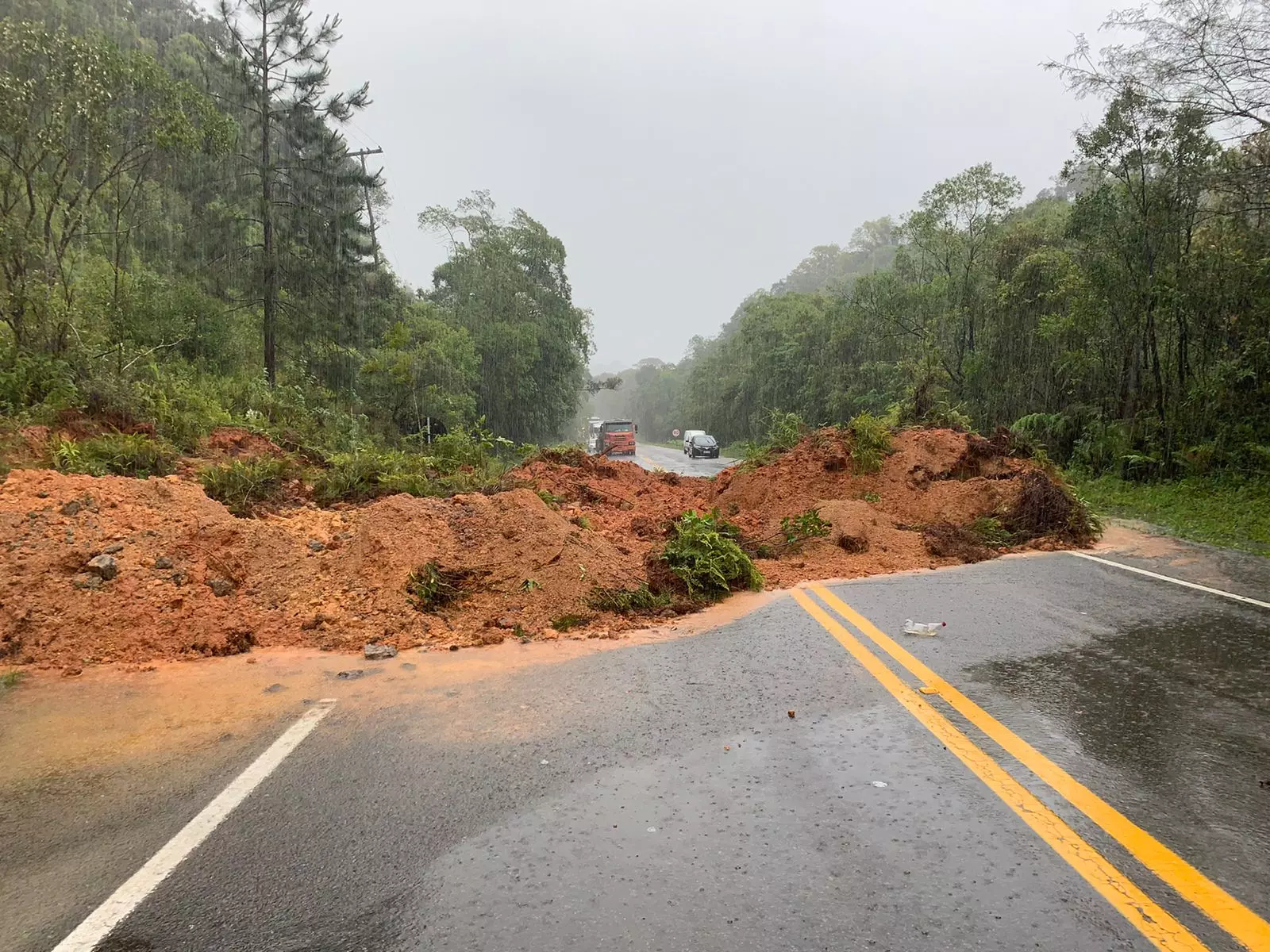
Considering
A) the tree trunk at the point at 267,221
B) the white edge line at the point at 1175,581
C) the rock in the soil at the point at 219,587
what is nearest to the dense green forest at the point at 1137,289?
the white edge line at the point at 1175,581

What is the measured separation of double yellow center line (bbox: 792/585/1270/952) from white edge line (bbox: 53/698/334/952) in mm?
3339

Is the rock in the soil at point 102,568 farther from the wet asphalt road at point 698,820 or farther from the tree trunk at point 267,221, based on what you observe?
the tree trunk at point 267,221

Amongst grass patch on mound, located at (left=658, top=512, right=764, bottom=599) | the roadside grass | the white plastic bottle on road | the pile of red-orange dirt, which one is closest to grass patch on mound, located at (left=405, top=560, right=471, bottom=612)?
the pile of red-orange dirt

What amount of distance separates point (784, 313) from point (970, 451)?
1871 inches

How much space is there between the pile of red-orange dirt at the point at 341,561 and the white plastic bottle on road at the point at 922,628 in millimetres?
1869

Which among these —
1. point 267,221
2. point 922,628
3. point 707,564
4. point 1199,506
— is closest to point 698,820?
point 922,628

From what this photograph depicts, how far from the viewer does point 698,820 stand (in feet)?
10.4

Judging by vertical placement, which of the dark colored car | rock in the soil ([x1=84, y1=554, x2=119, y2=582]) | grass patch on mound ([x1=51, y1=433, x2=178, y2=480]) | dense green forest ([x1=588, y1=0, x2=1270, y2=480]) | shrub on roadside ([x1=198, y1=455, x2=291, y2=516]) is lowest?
the dark colored car

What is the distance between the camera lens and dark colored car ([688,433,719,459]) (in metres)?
48.9

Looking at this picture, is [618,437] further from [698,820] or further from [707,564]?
[698,820]

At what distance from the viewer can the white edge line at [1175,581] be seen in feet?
22.9

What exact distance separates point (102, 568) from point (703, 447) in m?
43.7

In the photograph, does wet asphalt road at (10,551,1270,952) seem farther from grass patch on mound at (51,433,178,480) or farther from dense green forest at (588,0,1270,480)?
dense green forest at (588,0,1270,480)

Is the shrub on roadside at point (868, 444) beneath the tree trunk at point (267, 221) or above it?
beneath
